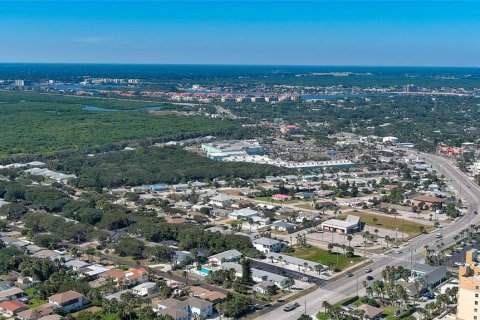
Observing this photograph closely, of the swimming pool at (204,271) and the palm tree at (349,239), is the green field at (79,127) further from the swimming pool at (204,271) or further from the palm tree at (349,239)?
the swimming pool at (204,271)

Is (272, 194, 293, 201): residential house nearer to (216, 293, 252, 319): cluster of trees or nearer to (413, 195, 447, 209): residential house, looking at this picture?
(413, 195, 447, 209): residential house

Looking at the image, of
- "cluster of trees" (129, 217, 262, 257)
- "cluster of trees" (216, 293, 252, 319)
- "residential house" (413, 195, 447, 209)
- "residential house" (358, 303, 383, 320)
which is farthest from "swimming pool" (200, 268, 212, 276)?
"residential house" (413, 195, 447, 209)

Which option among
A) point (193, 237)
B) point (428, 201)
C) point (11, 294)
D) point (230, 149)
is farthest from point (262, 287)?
point (230, 149)

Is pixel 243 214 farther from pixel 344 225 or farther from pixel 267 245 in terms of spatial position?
pixel 267 245

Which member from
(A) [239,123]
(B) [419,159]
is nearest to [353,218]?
(B) [419,159]

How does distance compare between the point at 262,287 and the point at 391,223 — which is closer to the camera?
the point at 262,287

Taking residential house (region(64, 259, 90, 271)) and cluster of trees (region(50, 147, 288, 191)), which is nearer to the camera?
residential house (region(64, 259, 90, 271))
